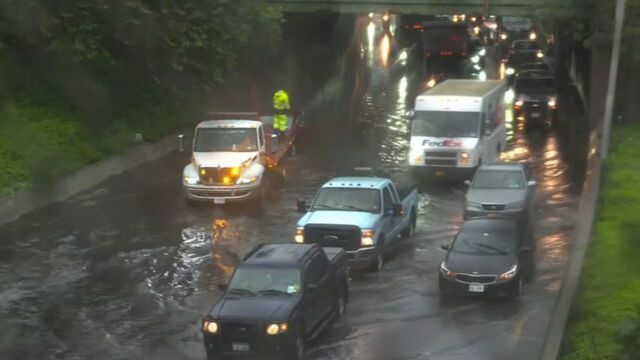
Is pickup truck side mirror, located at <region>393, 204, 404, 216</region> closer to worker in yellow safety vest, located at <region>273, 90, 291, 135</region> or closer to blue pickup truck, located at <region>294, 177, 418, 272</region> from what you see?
blue pickup truck, located at <region>294, 177, 418, 272</region>

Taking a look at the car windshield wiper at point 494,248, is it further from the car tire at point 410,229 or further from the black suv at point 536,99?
the black suv at point 536,99

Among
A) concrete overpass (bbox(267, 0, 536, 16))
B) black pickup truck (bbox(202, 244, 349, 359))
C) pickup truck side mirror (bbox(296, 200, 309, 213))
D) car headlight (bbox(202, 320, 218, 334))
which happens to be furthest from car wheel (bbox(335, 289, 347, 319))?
concrete overpass (bbox(267, 0, 536, 16))

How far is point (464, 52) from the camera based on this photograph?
57.2 metres

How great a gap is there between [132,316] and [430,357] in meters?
5.25

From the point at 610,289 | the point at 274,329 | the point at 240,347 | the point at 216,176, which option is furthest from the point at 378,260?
the point at 216,176

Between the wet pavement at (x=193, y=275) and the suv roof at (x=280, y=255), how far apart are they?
1322 millimetres

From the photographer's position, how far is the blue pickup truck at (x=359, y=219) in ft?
67.6

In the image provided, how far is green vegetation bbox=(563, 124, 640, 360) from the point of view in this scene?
42.1 feet

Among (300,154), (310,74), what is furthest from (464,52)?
(300,154)

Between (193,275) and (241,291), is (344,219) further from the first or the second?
(241,291)

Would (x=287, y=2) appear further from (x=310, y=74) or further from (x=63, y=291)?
(x=63, y=291)

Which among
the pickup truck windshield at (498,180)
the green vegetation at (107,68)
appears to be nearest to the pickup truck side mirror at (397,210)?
the pickup truck windshield at (498,180)

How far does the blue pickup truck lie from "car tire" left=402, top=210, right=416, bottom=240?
0.09ft

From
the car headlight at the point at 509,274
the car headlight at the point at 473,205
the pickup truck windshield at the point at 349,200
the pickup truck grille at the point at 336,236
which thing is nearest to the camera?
the car headlight at the point at 509,274
